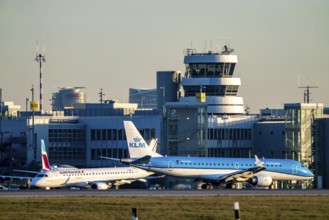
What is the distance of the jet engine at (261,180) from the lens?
116 meters

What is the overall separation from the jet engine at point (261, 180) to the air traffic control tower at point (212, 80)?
46.2 meters

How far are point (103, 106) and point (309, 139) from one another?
6147 cm

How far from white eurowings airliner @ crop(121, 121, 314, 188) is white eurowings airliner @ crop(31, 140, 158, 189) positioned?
12.1 feet

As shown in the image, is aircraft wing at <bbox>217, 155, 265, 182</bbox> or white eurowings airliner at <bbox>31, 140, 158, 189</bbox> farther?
aircraft wing at <bbox>217, 155, 265, 182</bbox>

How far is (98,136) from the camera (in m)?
160

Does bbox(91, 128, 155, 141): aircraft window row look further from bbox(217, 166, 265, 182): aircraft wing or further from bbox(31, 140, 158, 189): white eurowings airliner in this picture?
bbox(217, 166, 265, 182): aircraft wing

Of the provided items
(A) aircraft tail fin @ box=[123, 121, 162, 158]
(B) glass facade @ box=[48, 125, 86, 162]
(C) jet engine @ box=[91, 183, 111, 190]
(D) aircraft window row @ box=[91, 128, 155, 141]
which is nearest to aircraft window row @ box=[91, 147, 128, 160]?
(D) aircraft window row @ box=[91, 128, 155, 141]

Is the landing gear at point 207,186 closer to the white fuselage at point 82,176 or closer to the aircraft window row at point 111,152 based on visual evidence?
the white fuselage at point 82,176

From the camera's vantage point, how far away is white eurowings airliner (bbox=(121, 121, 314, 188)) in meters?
115

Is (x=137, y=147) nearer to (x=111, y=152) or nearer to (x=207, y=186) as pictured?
(x=207, y=186)

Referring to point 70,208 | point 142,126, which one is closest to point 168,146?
point 142,126

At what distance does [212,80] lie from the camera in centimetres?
16462

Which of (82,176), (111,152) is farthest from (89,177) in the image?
(111,152)

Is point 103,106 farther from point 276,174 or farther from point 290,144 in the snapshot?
point 276,174
